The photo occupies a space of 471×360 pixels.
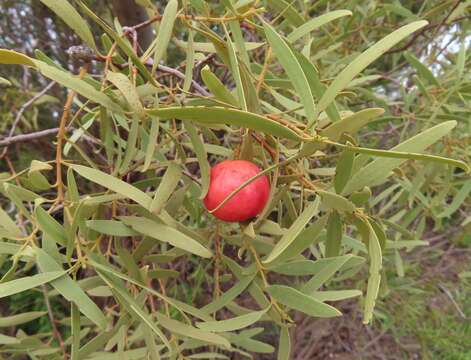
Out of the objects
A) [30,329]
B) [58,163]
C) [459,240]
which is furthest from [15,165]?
[459,240]

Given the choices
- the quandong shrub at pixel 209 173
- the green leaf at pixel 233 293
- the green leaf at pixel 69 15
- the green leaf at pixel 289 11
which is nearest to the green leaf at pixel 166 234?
the quandong shrub at pixel 209 173

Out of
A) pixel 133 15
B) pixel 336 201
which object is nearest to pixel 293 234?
pixel 336 201

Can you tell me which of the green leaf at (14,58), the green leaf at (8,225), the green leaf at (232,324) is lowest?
the green leaf at (232,324)

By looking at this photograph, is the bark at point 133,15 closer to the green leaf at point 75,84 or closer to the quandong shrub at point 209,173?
the quandong shrub at point 209,173

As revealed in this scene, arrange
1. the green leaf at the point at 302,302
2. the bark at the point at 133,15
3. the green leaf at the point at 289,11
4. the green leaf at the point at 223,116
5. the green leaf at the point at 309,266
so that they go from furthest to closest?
the bark at the point at 133,15
the green leaf at the point at 289,11
the green leaf at the point at 309,266
the green leaf at the point at 302,302
the green leaf at the point at 223,116

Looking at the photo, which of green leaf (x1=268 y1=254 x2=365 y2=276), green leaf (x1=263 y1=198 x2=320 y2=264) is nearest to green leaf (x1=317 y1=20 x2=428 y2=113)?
green leaf (x1=263 y1=198 x2=320 y2=264)

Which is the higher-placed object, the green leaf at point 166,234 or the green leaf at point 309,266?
the green leaf at point 166,234

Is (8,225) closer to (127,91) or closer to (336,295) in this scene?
(127,91)
